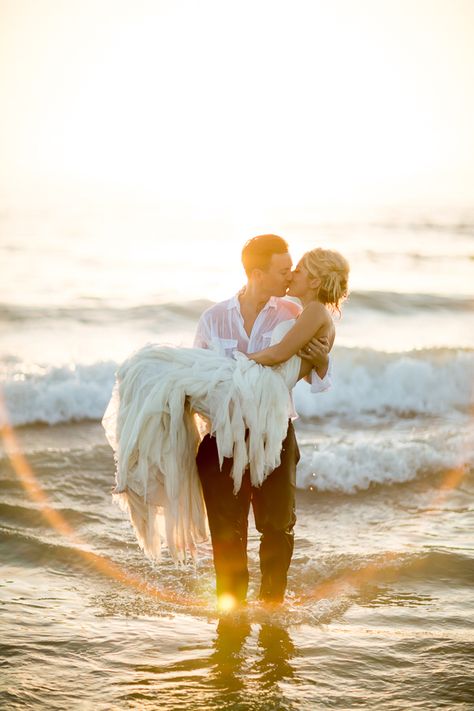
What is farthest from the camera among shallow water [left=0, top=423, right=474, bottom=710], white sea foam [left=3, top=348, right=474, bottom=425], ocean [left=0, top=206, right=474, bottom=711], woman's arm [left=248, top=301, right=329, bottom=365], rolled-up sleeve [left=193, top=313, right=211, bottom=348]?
white sea foam [left=3, top=348, right=474, bottom=425]

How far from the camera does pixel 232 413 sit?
15.2ft

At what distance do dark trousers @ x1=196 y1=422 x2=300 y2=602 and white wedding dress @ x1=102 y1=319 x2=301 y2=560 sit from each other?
0.34 feet

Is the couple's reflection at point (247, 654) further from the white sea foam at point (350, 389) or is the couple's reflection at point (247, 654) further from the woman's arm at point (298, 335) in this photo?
the white sea foam at point (350, 389)

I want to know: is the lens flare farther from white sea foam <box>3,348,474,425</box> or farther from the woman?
white sea foam <box>3,348,474,425</box>

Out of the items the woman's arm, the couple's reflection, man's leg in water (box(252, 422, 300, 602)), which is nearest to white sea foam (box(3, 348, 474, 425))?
man's leg in water (box(252, 422, 300, 602))

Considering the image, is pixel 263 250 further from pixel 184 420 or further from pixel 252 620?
pixel 252 620

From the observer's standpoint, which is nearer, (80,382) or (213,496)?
(213,496)

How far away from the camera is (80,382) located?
11742 millimetres

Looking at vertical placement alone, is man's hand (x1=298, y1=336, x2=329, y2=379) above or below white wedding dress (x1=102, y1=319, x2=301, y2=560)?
above

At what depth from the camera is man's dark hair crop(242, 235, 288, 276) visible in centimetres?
465

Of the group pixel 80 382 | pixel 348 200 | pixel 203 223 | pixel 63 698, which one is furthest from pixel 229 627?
pixel 348 200

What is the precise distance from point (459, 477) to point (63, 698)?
16.9 ft

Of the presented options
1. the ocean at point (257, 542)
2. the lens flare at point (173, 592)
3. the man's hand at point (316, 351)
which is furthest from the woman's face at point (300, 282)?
the lens flare at point (173, 592)

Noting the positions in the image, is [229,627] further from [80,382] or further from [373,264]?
[373,264]
